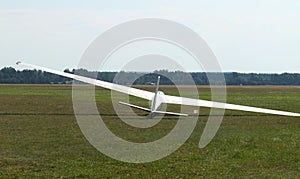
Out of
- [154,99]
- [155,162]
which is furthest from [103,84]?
[155,162]

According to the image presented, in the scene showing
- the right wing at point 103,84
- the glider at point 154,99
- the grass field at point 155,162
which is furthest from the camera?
the right wing at point 103,84

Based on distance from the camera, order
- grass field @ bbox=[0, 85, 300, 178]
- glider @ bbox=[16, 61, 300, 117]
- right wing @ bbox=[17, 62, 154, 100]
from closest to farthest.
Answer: grass field @ bbox=[0, 85, 300, 178]
glider @ bbox=[16, 61, 300, 117]
right wing @ bbox=[17, 62, 154, 100]

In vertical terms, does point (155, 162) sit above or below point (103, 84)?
below

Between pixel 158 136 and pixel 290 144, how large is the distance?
497 cm

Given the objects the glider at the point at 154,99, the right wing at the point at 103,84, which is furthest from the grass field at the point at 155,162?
the right wing at the point at 103,84

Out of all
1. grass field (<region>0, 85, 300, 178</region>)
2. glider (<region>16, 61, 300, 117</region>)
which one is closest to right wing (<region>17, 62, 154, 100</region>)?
glider (<region>16, 61, 300, 117</region>)

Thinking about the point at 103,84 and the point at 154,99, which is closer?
the point at 154,99

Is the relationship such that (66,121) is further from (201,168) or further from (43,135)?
(201,168)

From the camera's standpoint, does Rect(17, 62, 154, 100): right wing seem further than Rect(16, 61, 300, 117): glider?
Yes

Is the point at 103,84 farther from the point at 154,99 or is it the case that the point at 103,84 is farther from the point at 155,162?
the point at 155,162

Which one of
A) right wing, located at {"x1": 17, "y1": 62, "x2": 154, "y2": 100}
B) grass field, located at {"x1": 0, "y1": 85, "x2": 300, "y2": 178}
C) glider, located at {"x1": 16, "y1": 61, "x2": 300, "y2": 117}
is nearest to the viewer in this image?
grass field, located at {"x1": 0, "y1": 85, "x2": 300, "y2": 178}

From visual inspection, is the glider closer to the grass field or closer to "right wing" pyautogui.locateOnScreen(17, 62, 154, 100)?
"right wing" pyautogui.locateOnScreen(17, 62, 154, 100)

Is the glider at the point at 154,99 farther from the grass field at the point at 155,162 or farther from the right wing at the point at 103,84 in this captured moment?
the grass field at the point at 155,162

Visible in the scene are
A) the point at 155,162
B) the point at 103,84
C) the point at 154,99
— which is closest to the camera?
the point at 155,162
